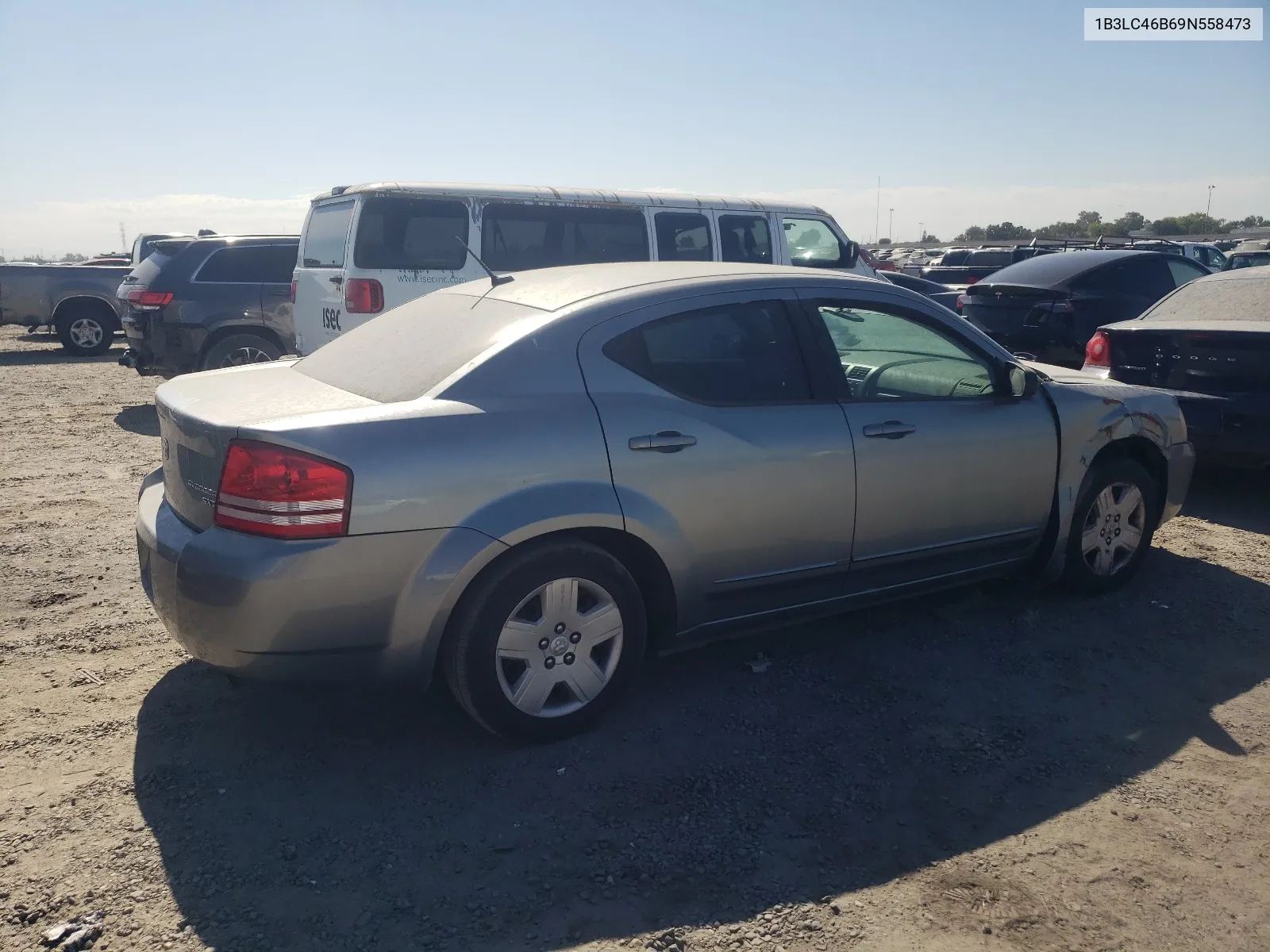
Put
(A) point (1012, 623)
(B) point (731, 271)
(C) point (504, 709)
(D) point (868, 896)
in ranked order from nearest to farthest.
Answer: (D) point (868, 896) → (C) point (504, 709) → (B) point (731, 271) → (A) point (1012, 623)

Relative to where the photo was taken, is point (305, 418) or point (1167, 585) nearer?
point (305, 418)

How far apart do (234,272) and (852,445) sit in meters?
8.54

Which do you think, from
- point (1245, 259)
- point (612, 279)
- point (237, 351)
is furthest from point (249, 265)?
point (1245, 259)

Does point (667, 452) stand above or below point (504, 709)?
above

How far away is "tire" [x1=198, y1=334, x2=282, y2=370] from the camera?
10289 millimetres

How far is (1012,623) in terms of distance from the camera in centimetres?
466

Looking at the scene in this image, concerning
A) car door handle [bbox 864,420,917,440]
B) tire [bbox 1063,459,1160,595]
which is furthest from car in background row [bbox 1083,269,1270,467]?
car door handle [bbox 864,420,917,440]

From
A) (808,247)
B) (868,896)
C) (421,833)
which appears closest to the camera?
(868,896)

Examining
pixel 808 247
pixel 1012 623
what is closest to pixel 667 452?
pixel 1012 623

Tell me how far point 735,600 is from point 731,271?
1368mm

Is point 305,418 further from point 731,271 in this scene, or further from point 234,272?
point 234,272

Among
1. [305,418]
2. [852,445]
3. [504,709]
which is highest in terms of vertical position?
[305,418]

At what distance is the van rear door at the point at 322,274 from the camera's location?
8.04m

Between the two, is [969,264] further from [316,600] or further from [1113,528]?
[316,600]
